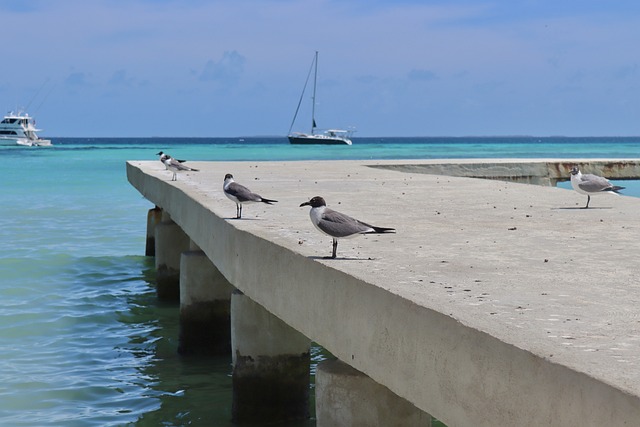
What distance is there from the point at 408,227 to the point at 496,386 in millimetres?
4402

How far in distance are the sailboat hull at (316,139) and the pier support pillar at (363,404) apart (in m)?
125

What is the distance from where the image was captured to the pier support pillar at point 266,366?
322 inches

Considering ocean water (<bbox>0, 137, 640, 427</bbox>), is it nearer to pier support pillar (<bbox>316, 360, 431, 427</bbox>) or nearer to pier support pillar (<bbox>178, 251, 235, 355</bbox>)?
pier support pillar (<bbox>178, 251, 235, 355</bbox>)

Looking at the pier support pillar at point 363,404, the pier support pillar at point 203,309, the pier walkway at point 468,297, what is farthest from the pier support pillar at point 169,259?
the pier support pillar at point 363,404

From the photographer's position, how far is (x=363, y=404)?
5.57 meters

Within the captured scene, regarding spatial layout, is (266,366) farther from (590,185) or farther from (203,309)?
(590,185)

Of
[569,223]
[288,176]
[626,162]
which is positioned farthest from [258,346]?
[626,162]

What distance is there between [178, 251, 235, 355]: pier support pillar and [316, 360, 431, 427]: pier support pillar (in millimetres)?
5848

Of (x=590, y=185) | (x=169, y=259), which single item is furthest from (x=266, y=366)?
(x=169, y=259)

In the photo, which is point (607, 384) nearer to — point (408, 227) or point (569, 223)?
point (408, 227)
